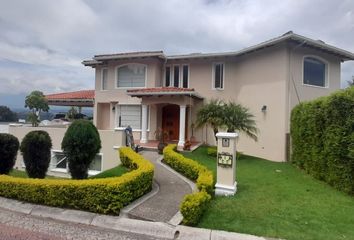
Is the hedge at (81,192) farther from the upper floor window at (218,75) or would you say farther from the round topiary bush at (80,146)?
the upper floor window at (218,75)

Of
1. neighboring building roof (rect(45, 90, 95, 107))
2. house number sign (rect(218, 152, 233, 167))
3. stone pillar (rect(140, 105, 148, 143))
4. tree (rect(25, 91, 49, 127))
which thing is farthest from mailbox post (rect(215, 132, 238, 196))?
tree (rect(25, 91, 49, 127))

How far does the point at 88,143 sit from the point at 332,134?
27.0 ft

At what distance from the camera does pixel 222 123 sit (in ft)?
50.0

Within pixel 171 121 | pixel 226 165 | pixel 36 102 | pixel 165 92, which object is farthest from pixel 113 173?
pixel 36 102

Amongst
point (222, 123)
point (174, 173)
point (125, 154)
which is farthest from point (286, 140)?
point (125, 154)

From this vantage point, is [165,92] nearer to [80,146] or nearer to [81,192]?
[80,146]

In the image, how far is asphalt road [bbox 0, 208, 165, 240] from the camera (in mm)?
5887

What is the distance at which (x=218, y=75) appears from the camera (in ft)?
66.1

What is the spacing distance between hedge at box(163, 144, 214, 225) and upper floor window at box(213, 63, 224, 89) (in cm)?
902

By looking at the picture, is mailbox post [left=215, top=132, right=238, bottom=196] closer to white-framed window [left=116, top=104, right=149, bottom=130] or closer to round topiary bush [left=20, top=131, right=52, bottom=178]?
round topiary bush [left=20, top=131, right=52, bottom=178]

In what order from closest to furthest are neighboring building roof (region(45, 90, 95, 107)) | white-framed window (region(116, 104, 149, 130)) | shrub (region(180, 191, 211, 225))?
shrub (region(180, 191, 211, 225)) < white-framed window (region(116, 104, 149, 130)) < neighboring building roof (region(45, 90, 95, 107))

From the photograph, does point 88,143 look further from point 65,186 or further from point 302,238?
point 302,238

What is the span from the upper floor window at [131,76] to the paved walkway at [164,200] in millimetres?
10642

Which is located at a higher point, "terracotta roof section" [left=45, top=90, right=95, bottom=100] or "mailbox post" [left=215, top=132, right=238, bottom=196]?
"terracotta roof section" [left=45, top=90, right=95, bottom=100]
